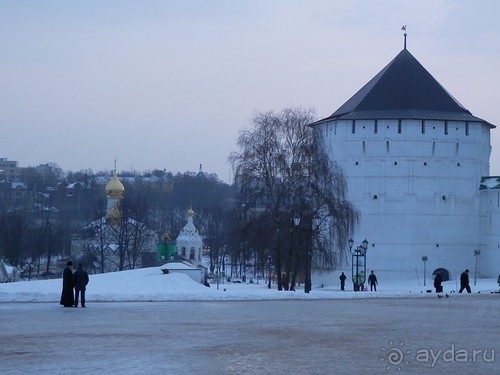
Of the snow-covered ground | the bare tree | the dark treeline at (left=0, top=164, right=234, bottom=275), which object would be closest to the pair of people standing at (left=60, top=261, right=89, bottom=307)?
the snow-covered ground

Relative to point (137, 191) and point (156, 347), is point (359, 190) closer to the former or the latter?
point (156, 347)

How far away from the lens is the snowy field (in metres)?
8.95

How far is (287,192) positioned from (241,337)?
73.5 ft

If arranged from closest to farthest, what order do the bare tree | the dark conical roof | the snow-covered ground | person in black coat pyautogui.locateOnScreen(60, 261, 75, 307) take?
1. person in black coat pyautogui.locateOnScreen(60, 261, 75, 307)
2. the snow-covered ground
3. the bare tree
4. the dark conical roof

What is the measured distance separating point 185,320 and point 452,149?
133ft

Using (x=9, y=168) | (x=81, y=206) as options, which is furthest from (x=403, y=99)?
(x=9, y=168)

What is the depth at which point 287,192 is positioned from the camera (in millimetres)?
33844

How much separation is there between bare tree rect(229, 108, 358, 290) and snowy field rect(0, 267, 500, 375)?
13099 millimetres

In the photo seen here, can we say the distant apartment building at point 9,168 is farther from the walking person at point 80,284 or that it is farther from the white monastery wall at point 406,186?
the walking person at point 80,284

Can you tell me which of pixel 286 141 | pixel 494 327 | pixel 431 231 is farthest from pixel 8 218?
pixel 494 327

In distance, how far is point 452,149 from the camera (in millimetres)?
53312

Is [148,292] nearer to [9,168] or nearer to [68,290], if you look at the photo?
[68,290]

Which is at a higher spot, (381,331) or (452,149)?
(452,149)

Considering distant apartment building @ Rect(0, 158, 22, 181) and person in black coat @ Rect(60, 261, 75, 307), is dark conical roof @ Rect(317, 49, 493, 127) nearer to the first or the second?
person in black coat @ Rect(60, 261, 75, 307)
